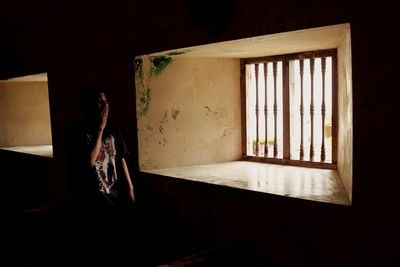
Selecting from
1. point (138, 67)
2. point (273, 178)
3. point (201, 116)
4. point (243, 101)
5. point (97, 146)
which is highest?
point (138, 67)

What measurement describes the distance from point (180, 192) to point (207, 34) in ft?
3.93

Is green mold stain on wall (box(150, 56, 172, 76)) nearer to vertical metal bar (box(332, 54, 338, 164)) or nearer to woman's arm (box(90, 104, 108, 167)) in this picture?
woman's arm (box(90, 104, 108, 167))

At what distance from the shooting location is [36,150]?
5125mm

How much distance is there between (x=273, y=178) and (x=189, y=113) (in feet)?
3.23

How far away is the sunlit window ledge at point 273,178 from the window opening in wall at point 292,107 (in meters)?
0.17

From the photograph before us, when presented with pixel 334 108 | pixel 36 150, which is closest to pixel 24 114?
pixel 36 150

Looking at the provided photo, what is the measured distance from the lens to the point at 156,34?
2.92 m

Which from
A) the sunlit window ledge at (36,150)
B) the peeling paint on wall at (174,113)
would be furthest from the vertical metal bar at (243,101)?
the sunlit window ledge at (36,150)

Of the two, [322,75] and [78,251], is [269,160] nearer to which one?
[322,75]

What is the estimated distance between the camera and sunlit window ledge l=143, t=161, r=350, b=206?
88.7 inches

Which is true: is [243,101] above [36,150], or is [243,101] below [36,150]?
above

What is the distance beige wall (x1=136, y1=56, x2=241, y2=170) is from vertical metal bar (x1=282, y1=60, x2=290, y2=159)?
45 cm

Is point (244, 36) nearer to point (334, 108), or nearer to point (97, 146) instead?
point (334, 108)

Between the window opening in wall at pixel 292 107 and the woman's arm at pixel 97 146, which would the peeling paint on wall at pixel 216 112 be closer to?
the window opening in wall at pixel 292 107
